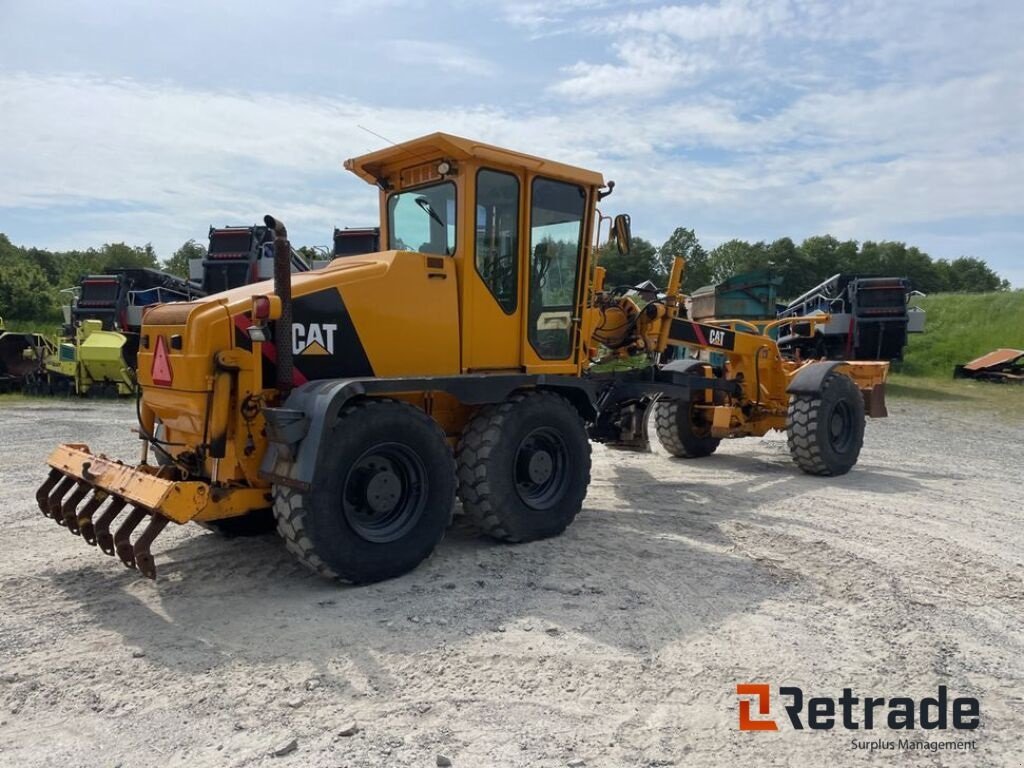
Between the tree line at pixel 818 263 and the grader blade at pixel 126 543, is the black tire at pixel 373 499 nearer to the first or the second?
the grader blade at pixel 126 543

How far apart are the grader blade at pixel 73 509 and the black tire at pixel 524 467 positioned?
238 cm

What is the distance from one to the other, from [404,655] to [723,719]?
4.88ft

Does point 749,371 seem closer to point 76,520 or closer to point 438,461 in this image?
point 438,461

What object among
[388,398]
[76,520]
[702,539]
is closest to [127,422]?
[76,520]

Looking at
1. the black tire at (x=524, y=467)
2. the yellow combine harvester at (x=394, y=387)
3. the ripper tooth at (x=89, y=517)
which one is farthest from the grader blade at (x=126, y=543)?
the black tire at (x=524, y=467)

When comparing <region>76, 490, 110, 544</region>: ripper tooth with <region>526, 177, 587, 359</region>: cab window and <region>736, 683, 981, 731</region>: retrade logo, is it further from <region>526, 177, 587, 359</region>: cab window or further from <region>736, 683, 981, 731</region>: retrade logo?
<region>736, 683, 981, 731</region>: retrade logo

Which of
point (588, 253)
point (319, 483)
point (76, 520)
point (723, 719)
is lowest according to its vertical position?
point (723, 719)

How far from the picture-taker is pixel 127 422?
1233 centimetres

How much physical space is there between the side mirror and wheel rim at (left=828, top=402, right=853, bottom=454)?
368 centimetres

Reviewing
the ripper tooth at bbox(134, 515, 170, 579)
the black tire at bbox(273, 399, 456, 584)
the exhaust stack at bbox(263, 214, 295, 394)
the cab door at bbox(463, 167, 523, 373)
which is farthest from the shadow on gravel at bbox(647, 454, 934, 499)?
the ripper tooth at bbox(134, 515, 170, 579)

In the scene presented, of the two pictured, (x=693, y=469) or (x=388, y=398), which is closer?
(x=388, y=398)

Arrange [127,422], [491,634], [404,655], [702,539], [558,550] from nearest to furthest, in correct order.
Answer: [404,655] < [491,634] < [558,550] < [702,539] < [127,422]

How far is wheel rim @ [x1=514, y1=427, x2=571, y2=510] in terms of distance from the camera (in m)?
5.48

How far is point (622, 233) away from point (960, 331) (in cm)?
2671
